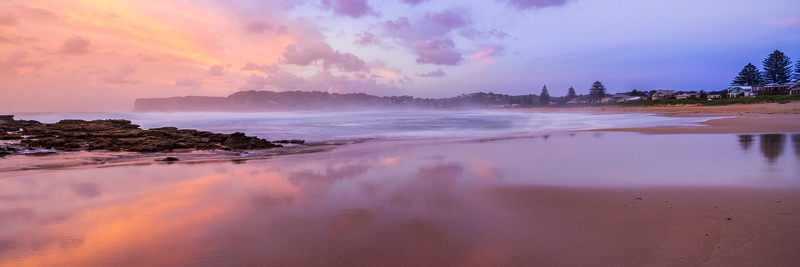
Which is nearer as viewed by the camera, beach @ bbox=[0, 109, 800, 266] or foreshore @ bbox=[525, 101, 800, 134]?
beach @ bbox=[0, 109, 800, 266]

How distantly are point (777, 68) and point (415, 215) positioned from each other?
72521mm

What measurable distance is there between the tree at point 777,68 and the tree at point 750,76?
1.52m

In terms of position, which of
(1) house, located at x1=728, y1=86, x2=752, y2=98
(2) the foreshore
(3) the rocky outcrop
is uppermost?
(1) house, located at x1=728, y1=86, x2=752, y2=98

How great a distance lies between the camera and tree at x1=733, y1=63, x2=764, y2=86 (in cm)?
5078

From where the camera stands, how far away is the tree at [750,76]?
5078cm

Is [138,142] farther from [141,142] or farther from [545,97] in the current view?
[545,97]

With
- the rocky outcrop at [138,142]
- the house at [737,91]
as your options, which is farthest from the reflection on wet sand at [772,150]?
the house at [737,91]

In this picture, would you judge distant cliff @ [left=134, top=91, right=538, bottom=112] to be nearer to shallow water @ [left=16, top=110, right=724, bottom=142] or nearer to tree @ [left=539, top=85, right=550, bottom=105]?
tree @ [left=539, top=85, right=550, bottom=105]

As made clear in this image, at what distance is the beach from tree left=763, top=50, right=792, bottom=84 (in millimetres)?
65786

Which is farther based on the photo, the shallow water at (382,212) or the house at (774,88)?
the house at (774,88)

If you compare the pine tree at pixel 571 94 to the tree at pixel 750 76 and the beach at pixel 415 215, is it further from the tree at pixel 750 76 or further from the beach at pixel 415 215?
the beach at pixel 415 215

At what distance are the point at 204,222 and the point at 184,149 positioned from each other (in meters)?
6.45

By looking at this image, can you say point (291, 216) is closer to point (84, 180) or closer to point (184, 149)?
point (84, 180)

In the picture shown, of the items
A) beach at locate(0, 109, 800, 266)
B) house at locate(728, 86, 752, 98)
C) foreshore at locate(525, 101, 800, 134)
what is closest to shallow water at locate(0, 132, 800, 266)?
beach at locate(0, 109, 800, 266)
